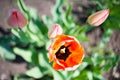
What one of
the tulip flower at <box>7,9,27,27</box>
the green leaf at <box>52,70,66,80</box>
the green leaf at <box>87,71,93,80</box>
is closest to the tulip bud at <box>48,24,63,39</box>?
the tulip flower at <box>7,9,27,27</box>

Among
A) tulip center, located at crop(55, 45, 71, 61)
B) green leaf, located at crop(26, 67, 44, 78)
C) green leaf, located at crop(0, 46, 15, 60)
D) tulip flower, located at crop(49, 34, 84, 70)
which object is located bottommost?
tulip flower, located at crop(49, 34, 84, 70)

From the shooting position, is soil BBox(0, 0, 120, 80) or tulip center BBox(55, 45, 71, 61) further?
soil BBox(0, 0, 120, 80)

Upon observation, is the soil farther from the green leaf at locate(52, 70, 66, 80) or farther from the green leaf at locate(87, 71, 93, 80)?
the green leaf at locate(52, 70, 66, 80)

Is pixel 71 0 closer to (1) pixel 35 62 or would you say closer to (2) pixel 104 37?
(2) pixel 104 37

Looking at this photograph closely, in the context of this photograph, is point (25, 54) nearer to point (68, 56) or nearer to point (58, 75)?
point (58, 75)

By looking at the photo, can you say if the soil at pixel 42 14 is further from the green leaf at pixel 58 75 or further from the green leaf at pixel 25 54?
the green leaf at pixel 58 75

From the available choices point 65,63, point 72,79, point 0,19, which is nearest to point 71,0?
point 0,19

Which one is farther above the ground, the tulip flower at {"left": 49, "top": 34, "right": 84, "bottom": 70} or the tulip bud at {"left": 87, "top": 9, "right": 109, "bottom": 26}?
the tulip bud at {"left": 87, "top": 9, "right": 109, "bottom": 26}
